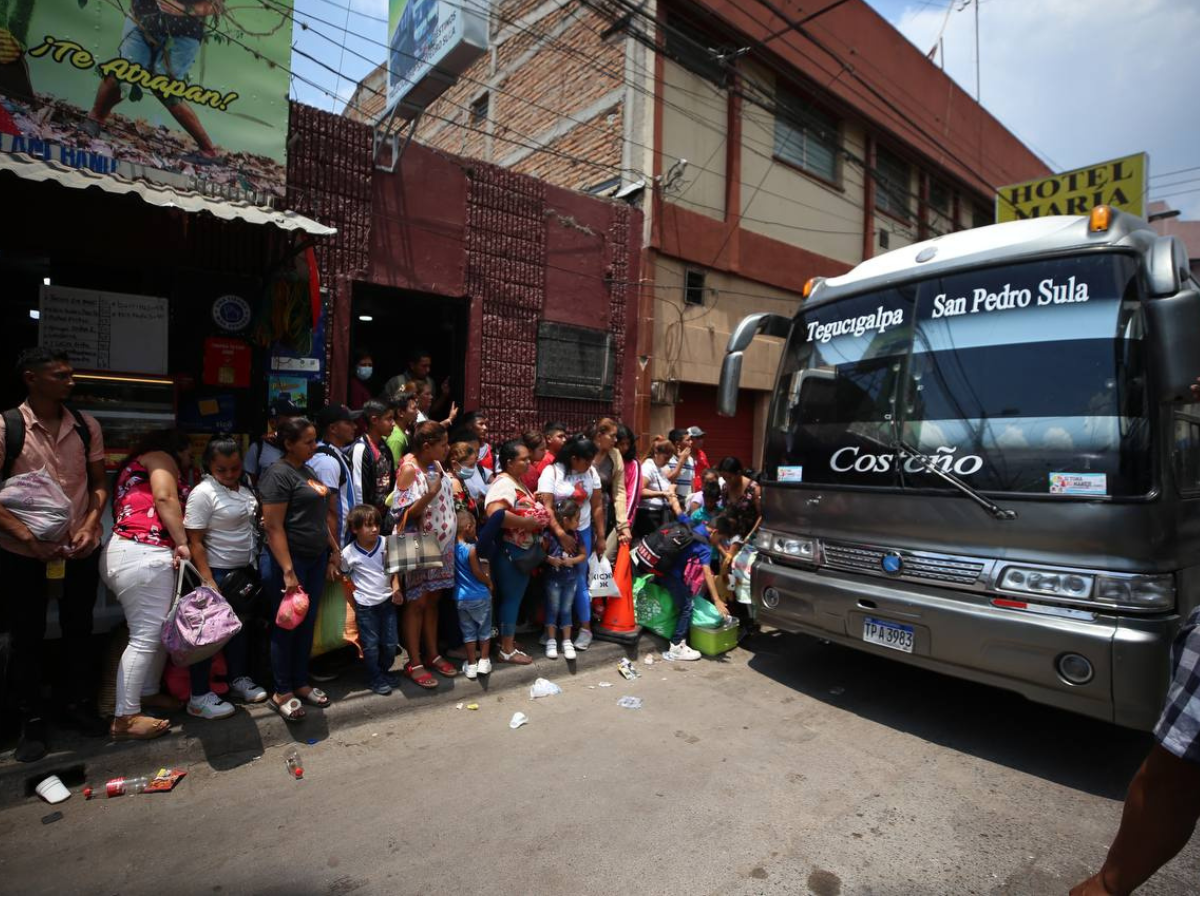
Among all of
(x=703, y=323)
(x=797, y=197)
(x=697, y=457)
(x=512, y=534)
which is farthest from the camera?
(x=797, y=197)

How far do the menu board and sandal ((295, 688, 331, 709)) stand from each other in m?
3.67

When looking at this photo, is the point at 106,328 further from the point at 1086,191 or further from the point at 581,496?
the point at 1086,191

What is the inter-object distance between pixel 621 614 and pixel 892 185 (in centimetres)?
1315

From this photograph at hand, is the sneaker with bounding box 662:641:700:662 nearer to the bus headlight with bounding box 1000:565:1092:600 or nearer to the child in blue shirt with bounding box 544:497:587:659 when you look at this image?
the child in blue shirt with bounding box 544:497:587:659

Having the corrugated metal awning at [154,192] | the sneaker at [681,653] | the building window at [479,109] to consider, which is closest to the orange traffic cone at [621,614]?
the sneaker at [681,653]

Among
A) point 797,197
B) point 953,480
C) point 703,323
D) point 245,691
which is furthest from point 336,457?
point 797,197

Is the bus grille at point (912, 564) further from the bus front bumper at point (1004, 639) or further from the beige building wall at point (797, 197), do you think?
the beige building wall at point (797, 197)

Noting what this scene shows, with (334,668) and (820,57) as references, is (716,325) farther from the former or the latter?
(334,668)

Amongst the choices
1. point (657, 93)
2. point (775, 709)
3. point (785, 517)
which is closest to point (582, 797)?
point (775, 709)

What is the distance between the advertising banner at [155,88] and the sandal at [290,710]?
4098 millimetres

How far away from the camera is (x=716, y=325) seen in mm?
10758

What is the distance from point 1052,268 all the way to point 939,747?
285cm

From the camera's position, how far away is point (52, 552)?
130 inches

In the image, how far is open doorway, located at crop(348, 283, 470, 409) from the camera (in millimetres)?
7917
